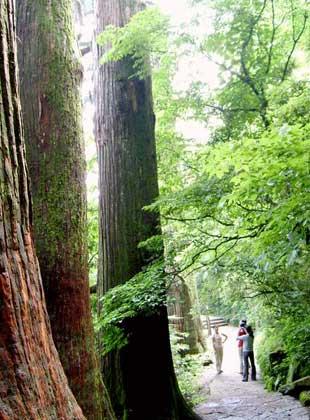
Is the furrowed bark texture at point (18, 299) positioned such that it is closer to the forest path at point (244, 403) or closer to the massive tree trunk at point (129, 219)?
the massive tree trunk at point (129, 219)

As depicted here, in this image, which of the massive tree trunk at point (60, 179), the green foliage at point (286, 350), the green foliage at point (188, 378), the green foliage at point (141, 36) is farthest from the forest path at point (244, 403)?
the green foliage at point (141, 36)

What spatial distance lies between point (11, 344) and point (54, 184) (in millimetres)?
1784

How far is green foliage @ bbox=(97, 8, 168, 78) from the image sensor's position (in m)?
4.73

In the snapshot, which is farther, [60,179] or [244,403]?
[244,403]

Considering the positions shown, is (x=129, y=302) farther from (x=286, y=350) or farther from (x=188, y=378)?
(x=286, y=350)

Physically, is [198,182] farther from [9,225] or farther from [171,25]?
[9,225]

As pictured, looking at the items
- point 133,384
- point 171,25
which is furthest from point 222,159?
point 133,384

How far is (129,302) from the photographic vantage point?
4.45 meters

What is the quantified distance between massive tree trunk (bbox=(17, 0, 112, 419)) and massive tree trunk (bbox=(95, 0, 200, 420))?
201cm

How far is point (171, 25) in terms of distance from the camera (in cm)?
477

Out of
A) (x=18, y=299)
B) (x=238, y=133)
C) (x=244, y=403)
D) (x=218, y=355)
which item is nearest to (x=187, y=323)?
(x=218, y=355)

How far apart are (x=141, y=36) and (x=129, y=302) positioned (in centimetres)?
288

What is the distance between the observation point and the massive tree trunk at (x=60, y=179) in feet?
9.74

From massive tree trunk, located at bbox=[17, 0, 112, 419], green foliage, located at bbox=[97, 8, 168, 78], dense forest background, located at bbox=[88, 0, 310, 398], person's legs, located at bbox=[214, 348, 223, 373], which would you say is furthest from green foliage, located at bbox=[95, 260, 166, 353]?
person's legs, located at bbox=[214, 348, 223, 373]
